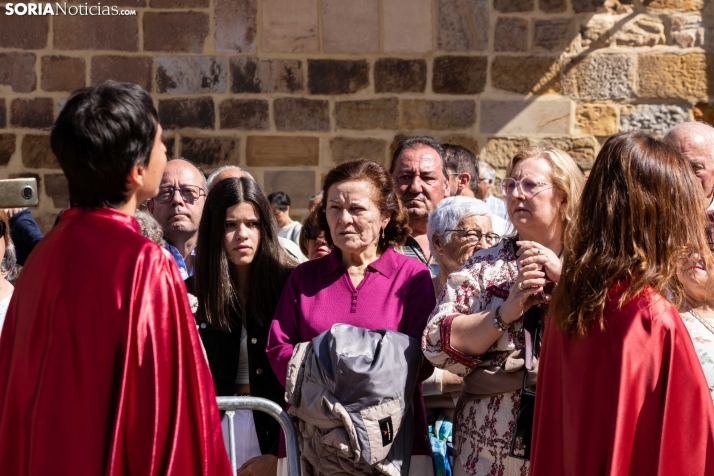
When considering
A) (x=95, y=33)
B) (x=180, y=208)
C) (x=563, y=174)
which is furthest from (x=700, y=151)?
(x=95, y=33)

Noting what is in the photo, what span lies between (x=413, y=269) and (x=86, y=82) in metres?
4.76

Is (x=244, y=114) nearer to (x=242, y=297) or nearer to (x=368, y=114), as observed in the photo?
(x=368, y=114)

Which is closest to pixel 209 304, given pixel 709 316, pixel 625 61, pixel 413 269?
pixel 413 269

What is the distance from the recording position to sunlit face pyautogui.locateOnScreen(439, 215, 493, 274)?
3598 millimetres

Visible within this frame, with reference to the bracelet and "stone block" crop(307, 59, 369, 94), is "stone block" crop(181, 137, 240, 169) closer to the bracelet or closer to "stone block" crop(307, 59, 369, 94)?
"stone block" crop(307, 59, 369, 94)

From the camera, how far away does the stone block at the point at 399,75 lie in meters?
7.18

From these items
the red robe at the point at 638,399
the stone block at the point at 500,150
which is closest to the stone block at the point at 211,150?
the stone block at the point at 500,150

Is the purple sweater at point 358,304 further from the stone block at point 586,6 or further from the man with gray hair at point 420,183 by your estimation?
the stone block at point 586,6

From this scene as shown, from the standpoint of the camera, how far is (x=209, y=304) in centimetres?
349

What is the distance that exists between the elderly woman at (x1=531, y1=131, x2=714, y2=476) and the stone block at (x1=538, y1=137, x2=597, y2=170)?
191 inches

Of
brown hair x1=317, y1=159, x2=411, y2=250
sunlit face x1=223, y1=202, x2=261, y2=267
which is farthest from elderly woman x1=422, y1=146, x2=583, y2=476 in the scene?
sunlit face x1=223, y1=202, x2=261, y2=267

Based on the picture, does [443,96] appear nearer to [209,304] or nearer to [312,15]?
[312,15]

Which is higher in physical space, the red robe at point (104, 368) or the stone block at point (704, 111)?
the stone block at point (704, 111)

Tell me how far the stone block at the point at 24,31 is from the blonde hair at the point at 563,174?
205 inches
